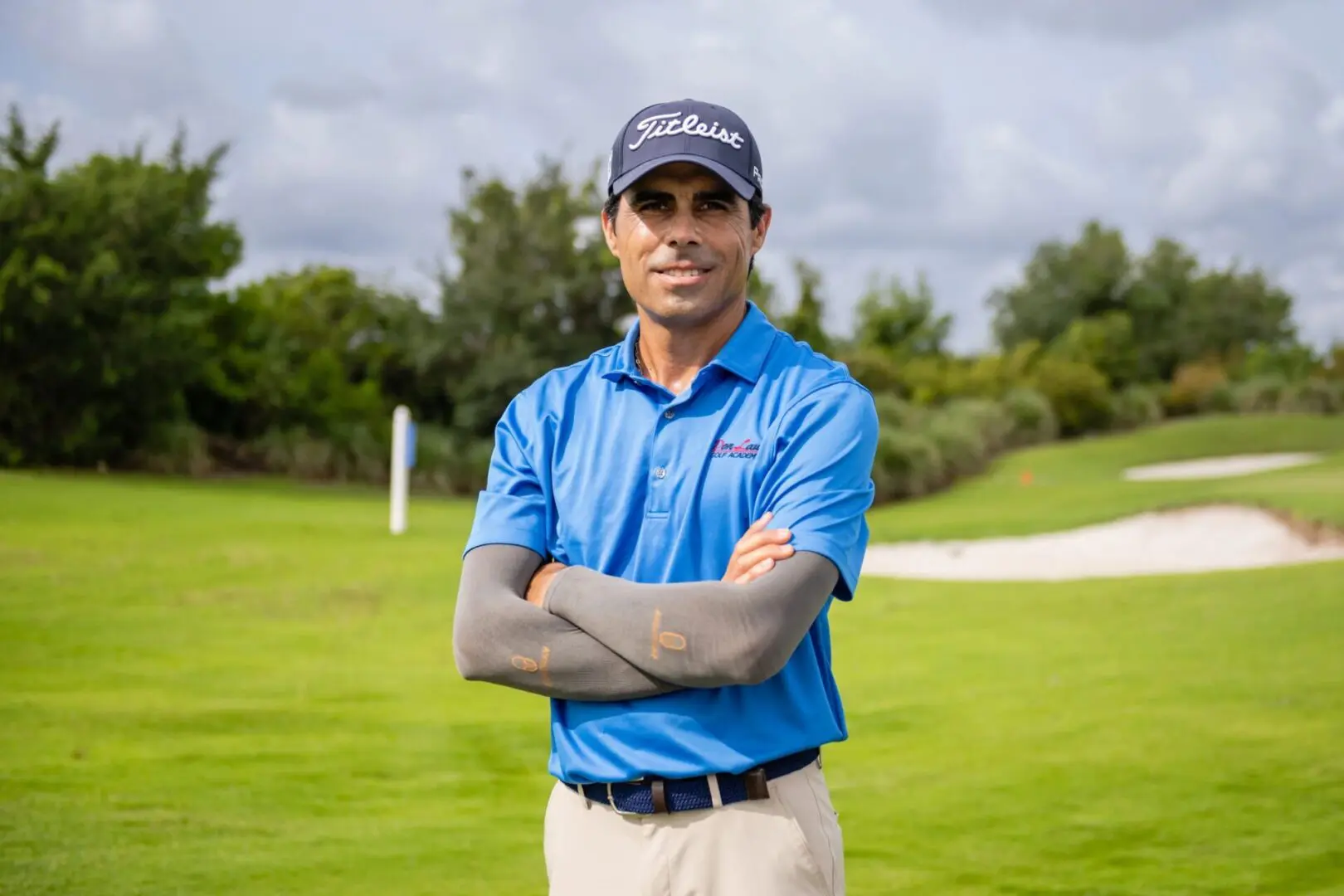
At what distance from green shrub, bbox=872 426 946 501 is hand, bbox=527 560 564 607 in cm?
2063

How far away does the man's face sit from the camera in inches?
86.2

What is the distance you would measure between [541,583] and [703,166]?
749mm

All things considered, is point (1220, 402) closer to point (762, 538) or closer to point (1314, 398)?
point (1314, 398)

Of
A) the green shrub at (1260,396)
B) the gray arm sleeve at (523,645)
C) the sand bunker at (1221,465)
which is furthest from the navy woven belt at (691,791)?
the green shrub at (1260,396)

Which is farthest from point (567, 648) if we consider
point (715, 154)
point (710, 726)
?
point (715, 154)

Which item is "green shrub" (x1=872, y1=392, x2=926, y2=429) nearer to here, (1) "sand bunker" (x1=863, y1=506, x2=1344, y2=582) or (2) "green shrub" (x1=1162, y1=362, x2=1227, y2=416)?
(1) "sand bunker" (x1=863, y1=506, x2=1344, y2=582)

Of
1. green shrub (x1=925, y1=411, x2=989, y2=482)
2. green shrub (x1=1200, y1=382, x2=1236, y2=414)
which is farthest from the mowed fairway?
green shrub (x1=1200, y1=382, x2=1236, y2=414)

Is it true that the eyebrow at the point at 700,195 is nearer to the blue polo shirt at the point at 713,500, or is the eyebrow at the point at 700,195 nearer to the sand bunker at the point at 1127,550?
the blue polo shirt at the point at 713,500

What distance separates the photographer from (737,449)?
2123mm

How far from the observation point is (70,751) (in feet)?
19.4

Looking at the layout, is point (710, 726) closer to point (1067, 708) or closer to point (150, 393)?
point (1067, 708)

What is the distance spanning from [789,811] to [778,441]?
22.8 inches

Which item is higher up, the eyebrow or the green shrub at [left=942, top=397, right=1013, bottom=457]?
the green shrub at [left=942, top=397, right=1013, bottom=457]

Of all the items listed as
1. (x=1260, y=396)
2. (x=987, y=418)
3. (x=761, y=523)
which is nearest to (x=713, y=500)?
(x=761, y=523)
